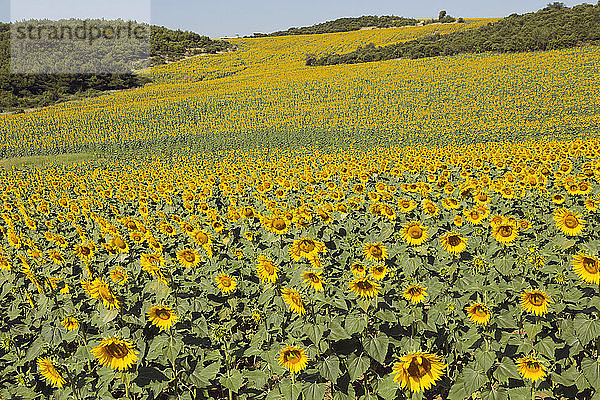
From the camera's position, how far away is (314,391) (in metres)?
2.80

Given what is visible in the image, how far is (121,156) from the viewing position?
68.3 ft

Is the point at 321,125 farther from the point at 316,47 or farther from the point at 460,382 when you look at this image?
the point at 316,47

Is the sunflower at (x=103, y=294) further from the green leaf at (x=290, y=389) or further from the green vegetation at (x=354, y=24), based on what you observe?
the green vegetation at (x=354, y=24)

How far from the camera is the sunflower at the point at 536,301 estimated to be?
307 cm

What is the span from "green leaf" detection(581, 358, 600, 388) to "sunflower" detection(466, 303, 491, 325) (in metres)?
0.81

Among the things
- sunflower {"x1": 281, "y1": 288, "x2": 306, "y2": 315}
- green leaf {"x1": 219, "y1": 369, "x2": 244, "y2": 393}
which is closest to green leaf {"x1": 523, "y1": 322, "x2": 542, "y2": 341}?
sunflower {"x1": 281, "y1": 288, "x2": 306, "y2": 315}

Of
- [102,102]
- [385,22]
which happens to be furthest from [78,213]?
[385,22]

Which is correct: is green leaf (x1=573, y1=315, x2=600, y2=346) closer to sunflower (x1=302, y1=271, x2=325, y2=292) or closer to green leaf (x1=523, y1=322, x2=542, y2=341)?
green leaf (x1=523, y1=322, x2=542, y2=341)

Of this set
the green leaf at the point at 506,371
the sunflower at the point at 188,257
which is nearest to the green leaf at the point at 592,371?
the green leaf at the point at 506,371

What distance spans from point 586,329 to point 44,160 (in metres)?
24.0

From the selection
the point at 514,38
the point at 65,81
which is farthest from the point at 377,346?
the point at 65,81

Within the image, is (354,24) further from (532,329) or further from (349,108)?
(532,329)

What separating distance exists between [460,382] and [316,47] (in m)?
68.3

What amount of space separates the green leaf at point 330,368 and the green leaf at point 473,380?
39.6 inches
